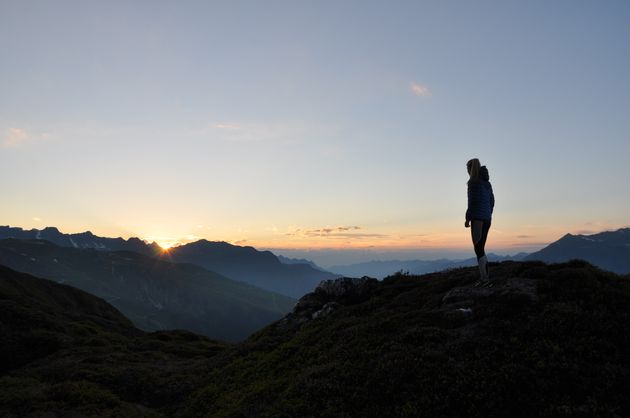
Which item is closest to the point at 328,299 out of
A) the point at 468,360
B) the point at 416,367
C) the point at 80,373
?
the point at 80,373

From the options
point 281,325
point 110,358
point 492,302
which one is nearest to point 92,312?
point 110,358

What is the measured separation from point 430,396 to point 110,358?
30.0 metres

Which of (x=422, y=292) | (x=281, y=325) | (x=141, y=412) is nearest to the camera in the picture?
(x=141, y=412)

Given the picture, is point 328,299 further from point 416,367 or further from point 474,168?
point 416,367

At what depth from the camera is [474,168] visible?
1825 centimetres

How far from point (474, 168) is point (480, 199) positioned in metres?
1.54

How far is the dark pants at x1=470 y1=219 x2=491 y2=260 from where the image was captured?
17.9 meters

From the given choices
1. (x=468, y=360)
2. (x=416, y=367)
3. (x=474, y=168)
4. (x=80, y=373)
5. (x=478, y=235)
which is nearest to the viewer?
(x=468, y=360)

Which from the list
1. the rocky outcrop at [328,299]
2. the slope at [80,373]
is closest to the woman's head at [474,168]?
the rocky outcrop at [328,299]

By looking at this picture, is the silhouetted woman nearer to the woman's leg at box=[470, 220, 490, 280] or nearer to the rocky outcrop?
the woman's leg at box=[470, 220, 490, 280]

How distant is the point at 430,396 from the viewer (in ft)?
35.4

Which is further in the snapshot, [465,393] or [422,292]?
[422,292]

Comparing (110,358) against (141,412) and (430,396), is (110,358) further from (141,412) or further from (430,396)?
(430,396)

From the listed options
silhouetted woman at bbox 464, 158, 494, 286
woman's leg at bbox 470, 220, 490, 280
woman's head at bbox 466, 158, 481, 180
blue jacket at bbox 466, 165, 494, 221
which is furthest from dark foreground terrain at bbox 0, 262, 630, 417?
woman's head at bbox 466, 158, 481, 180
